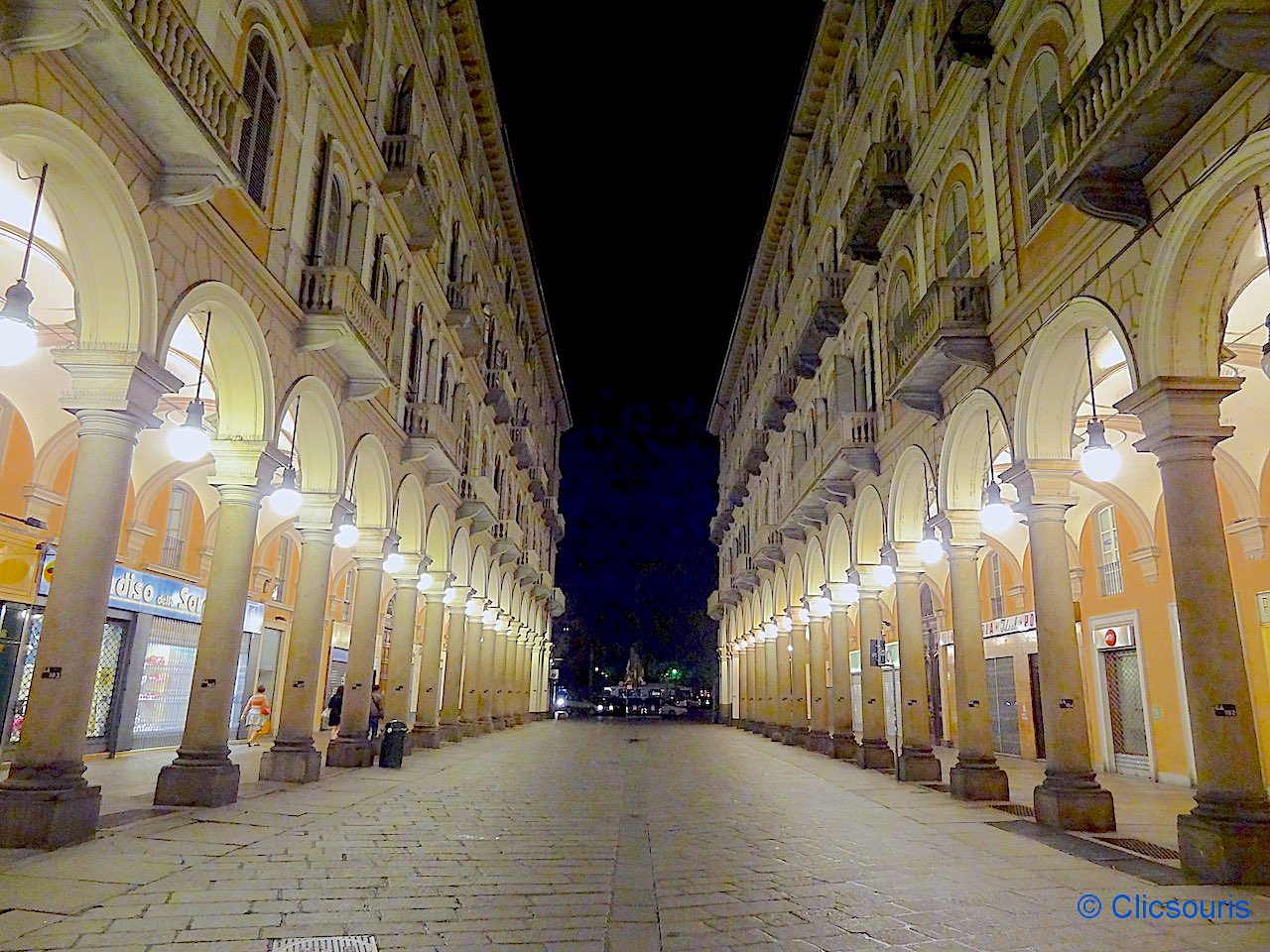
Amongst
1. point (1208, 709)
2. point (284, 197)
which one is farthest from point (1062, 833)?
point (284, 197)

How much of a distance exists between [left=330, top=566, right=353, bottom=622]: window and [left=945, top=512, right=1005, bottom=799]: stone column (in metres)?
22.3

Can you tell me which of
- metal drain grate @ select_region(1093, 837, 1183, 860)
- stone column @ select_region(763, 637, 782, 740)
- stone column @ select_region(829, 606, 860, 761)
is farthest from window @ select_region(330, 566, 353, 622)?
metal drain grate @ select_region(1093, 837, 1183, 860)

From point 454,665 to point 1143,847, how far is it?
67.2ft

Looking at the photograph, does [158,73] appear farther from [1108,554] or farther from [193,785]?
[1108,554]

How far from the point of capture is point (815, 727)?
25875mm

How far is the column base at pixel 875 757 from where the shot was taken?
19625 millimetres

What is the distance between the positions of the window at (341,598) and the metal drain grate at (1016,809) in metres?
23.6

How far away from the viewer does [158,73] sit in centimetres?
809

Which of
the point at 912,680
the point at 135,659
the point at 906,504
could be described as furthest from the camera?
the point at 135,659

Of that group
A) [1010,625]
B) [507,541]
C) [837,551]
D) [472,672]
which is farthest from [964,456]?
[507,541]

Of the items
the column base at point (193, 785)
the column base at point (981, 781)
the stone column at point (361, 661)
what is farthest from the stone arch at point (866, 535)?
the column base at point (193, 785)

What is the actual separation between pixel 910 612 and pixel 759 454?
1797cm

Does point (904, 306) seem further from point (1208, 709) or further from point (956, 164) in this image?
point (1208, 709)

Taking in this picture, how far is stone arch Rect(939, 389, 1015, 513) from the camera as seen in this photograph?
14609mm
